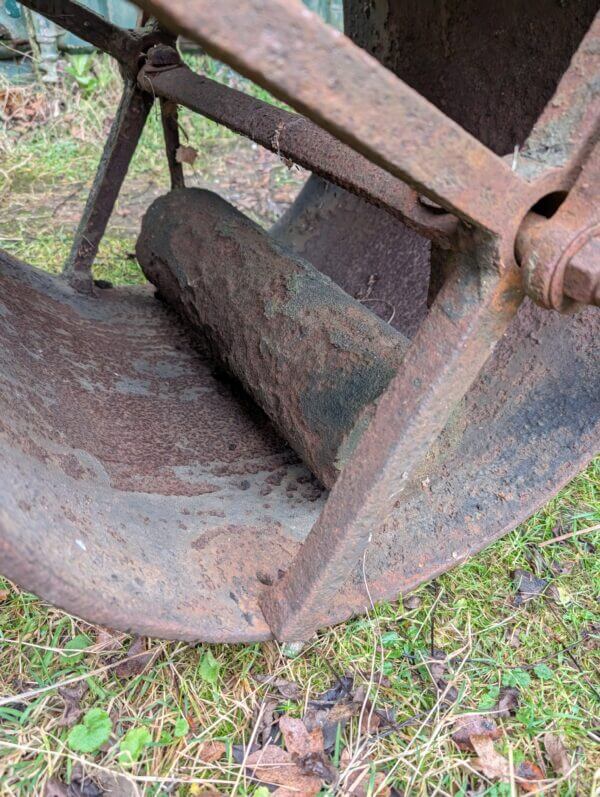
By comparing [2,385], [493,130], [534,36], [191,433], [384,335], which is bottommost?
[191,433]

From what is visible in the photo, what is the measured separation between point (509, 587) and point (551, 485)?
0.30m

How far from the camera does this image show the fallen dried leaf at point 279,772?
1353 millimetres

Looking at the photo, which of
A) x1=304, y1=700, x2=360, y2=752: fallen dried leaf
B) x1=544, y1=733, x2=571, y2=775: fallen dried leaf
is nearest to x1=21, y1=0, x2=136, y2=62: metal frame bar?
x1=304, y1=700, x2=360, y2=752: fallen dried leaf

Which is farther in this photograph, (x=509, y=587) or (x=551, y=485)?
(x=509, y=587)

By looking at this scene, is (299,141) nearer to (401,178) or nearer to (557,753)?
(401,178)

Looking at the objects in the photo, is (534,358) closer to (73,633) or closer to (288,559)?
(288,559)

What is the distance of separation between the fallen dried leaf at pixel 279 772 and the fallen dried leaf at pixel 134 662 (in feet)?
1.03

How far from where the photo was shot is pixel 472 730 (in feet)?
4.77

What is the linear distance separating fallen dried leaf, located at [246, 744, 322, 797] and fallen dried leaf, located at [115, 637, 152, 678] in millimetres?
313

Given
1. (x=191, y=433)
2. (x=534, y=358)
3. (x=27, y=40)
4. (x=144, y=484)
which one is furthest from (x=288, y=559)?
(x=27, y=40)

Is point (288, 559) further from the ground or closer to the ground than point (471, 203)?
closer to the ground

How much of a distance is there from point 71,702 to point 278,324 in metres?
0.94

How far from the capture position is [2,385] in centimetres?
146

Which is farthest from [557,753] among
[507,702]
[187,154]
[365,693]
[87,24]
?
[87,24]
